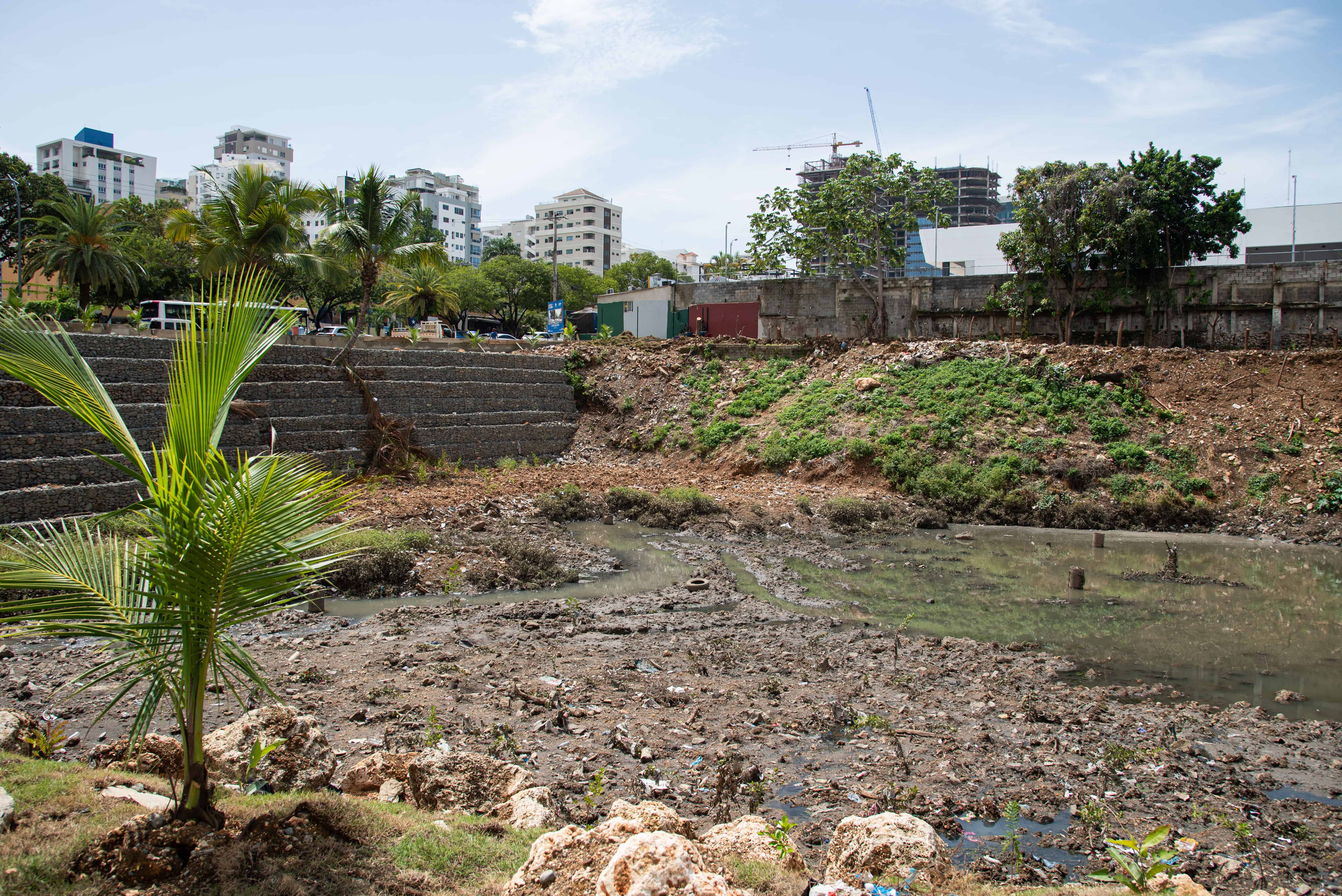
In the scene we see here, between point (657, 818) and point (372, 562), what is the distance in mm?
8902

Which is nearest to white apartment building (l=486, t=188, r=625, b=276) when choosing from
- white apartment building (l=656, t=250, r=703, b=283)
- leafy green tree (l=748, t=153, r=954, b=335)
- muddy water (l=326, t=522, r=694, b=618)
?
white apartment building (l=656, t=250, r=703, b=283)

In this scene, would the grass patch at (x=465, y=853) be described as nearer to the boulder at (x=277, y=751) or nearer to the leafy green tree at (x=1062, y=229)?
the boulder at (x=277, y=751)

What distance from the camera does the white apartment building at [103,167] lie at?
11069cm

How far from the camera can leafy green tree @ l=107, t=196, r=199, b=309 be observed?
35906 mm

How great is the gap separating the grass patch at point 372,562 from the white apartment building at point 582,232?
92.4m

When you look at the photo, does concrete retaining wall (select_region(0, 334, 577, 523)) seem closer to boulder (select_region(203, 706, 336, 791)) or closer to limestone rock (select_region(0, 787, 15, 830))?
boulder (select_region(203, 706, 336, 791))

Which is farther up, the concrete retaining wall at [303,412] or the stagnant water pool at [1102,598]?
the concrete retaining wall at [303,412]

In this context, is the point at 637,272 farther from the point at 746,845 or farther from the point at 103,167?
the point at 103,167

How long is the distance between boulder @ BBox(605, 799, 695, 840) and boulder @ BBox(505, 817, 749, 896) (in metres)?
0.10

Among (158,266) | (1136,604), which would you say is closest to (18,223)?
(158,266)

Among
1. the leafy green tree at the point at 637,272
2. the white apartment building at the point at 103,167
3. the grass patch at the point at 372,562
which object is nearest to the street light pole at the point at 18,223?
the grass patch at the point at 372,562

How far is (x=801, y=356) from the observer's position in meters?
26.6

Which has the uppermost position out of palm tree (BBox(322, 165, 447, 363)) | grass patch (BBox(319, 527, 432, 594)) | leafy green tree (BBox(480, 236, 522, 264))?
leafy green tree (BBox(480, 236, 522, 264))

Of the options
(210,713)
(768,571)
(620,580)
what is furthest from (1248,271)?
(210,713)
